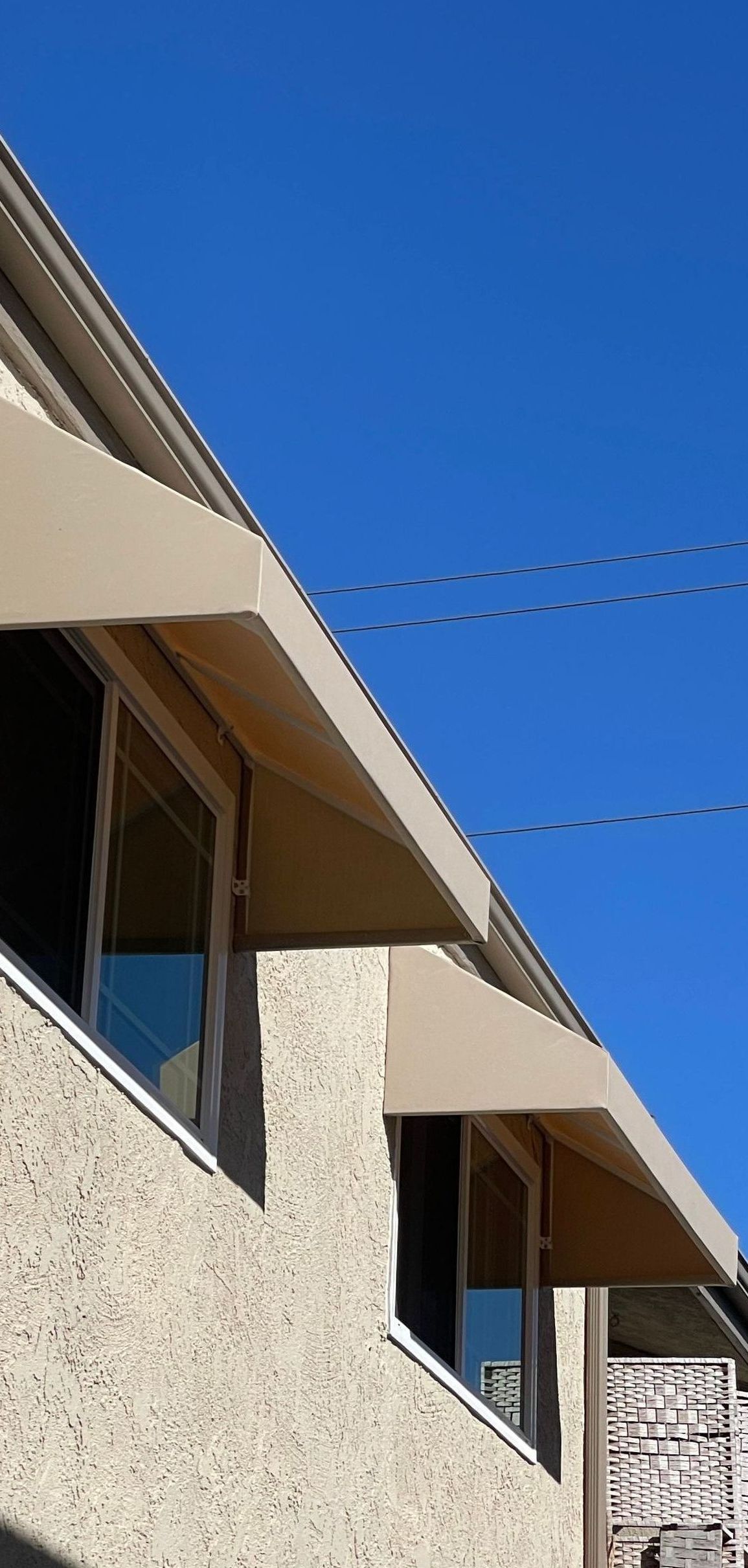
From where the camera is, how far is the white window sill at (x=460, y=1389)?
786 centimetres

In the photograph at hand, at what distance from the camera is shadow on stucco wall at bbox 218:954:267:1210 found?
638 cm

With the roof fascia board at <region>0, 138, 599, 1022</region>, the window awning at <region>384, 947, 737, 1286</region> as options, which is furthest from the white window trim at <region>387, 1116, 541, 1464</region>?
the roof fascia board at <region>0, 138, 599, 1022</region>

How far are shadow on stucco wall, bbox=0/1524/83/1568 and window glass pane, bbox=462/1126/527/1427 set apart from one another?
4.02 metres

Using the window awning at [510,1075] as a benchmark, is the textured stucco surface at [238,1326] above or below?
below

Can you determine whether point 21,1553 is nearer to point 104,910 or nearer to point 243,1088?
point 104,910

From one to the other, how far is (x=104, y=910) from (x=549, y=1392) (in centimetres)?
526

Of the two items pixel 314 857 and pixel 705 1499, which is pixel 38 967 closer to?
pixel 314 857

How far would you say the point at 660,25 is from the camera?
2314 cm

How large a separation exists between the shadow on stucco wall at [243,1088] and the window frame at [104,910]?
0.07 m

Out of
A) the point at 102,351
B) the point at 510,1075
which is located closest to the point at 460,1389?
the point at 510,1075

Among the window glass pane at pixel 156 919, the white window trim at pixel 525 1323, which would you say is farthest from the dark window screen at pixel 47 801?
the white window trim at pixel 525 1323

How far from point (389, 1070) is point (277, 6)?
1474 cm

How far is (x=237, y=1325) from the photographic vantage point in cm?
623

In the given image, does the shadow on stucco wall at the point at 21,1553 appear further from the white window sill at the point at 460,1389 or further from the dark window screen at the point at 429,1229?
the dark window screen at the point at 429,1229
